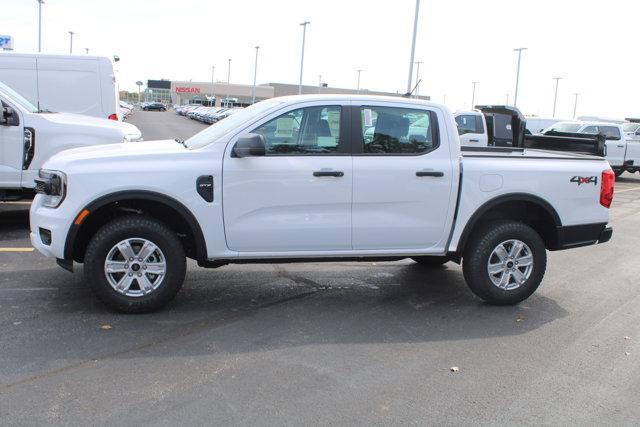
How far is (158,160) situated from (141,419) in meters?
2.32

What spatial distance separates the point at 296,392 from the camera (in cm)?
386

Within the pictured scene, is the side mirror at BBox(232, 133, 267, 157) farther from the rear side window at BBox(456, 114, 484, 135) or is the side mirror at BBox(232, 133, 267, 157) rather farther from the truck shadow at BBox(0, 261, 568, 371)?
the rear side window at BBox(456, 114, 484, 135)

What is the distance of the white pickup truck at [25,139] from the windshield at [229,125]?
11.2ft

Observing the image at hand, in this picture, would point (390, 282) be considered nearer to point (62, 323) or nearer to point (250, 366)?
point (250, 366)

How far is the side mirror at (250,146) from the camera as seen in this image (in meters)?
Answer: 5.00

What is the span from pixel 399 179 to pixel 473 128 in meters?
12.6

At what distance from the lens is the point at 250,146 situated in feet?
16.4

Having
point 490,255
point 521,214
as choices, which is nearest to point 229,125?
point 490,255

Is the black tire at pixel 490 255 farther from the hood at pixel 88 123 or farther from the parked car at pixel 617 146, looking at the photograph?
the parked car at pixel 617 146

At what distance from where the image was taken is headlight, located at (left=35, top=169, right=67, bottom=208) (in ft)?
16.4

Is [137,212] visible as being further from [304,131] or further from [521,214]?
[521,214]

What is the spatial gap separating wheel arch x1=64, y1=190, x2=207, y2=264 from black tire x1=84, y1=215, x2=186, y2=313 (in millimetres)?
137

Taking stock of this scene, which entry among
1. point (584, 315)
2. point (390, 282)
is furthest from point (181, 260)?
point (584, 315)

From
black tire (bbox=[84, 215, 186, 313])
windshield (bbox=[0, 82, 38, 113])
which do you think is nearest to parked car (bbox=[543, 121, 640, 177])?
windshield (bbox=[0, 82, 38, 113])
